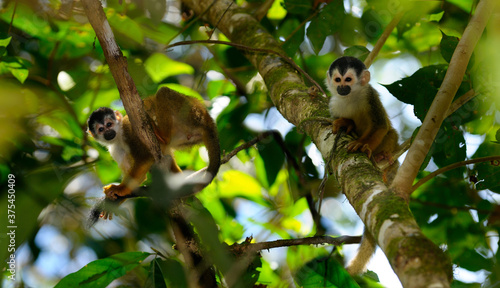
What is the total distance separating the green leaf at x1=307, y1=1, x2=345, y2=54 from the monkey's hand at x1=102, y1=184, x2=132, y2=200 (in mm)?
1992

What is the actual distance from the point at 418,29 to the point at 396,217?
3.41 meters

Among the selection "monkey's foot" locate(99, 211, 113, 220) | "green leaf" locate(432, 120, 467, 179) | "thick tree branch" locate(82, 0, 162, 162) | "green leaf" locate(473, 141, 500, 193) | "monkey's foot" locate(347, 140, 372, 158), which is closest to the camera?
"thick tree branch" locate(82, 0, 162, 162)

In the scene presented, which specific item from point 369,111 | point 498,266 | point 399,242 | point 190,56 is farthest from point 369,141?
point 190,56

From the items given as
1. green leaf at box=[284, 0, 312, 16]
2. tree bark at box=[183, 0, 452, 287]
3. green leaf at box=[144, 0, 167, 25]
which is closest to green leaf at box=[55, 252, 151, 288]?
tree bark at box=[183, 0, 452, 287]

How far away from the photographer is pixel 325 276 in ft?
8.78

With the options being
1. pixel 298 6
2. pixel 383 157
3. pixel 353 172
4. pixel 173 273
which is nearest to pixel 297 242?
pixel 353 172

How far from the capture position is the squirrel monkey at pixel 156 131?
3.76 metres

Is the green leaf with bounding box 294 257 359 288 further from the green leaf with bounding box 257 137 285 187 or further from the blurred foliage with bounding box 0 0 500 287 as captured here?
the green leaf with bounding box 257 137 285 187

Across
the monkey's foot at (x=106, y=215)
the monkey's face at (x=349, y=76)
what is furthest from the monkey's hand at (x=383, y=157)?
the monkey's foot at (x=106, y=215)

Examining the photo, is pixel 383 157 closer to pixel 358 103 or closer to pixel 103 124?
pixel 358 103

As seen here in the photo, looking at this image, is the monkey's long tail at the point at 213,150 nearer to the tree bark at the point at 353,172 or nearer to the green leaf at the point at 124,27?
the tree bark at the point at 353,172

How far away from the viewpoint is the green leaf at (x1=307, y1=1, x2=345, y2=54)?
12.3 ft

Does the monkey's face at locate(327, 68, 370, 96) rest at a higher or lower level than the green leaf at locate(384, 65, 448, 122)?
lower

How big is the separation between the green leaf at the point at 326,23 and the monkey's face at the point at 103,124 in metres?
1.90
